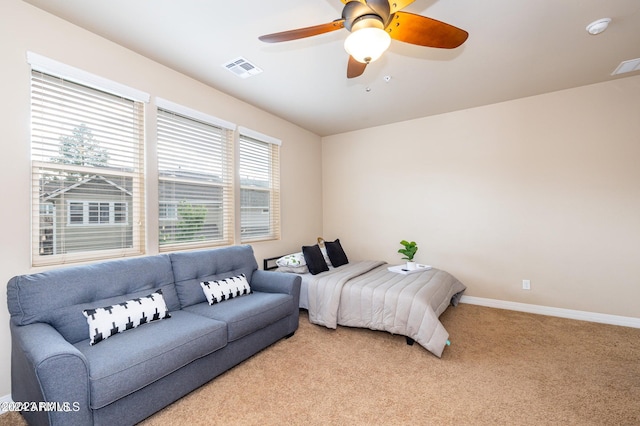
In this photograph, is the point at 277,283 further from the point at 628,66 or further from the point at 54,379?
the point at 628,66

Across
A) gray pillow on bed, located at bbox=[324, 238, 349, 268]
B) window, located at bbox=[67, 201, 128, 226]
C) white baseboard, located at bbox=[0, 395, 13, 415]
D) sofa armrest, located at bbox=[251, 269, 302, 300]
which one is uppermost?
window, located at bbox=[67, 201, 128, 226]

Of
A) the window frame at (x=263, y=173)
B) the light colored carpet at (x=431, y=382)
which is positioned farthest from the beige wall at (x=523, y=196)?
the window frame at (x=263, y=173)

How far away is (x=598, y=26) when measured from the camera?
230cm

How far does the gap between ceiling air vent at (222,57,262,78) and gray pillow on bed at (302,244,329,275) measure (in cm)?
220

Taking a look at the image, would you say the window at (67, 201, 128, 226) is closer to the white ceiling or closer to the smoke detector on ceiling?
the white ceiling

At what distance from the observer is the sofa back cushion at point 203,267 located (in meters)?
2.68

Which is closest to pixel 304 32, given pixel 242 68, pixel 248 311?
pixel 242 68

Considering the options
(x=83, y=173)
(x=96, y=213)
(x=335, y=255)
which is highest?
(x=83, y=173)

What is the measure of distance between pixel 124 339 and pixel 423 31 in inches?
110

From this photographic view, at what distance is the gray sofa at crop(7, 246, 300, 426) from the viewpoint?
4.86 feet

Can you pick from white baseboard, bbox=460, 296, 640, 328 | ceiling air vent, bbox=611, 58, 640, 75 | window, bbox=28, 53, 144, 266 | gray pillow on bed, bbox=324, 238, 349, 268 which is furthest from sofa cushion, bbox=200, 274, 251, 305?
ceiling air vent, bbox=611, 58, 640, 75

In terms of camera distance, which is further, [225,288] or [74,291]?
[225,288]

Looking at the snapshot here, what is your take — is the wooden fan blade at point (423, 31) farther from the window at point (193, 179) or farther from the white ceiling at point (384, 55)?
the window at point (193, 179)

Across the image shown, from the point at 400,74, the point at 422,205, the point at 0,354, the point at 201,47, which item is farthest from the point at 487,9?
the point at 0,354
